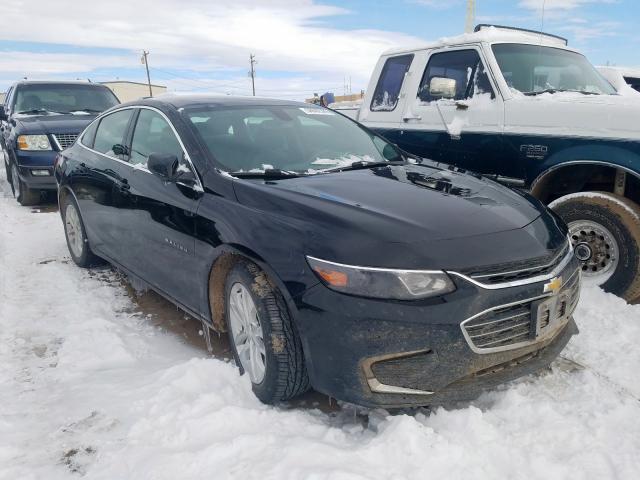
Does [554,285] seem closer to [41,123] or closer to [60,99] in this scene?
[41,123]

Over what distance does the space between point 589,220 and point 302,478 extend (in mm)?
3137

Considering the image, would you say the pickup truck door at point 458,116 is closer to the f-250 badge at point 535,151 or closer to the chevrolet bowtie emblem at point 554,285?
the f-250 badge at point 535,151

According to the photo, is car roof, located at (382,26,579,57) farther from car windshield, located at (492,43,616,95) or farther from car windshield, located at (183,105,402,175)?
car windshield, located at (183,105,402,175)

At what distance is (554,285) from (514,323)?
289 mm

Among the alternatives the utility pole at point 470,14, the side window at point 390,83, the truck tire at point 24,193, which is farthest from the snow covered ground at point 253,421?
the utility pole at point 470,14

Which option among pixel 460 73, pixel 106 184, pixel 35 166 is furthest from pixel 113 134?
pixel 35 166

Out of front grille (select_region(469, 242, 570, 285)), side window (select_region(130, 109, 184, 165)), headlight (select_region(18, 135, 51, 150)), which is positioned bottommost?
front grille (select_region(469, 242, 570, 285))

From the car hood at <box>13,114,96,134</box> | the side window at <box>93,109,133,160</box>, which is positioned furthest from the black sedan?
the car hood at <box>13,114,96,134</box>

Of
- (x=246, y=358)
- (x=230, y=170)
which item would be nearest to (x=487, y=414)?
(x=246, y=358)

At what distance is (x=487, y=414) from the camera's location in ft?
8.56

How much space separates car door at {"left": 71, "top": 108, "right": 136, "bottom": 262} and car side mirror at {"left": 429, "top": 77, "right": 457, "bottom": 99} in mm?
2638

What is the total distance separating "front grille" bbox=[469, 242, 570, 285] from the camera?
A: 2.33 metres

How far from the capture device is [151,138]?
12.8 feet

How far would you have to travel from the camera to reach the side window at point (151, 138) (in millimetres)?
3570
